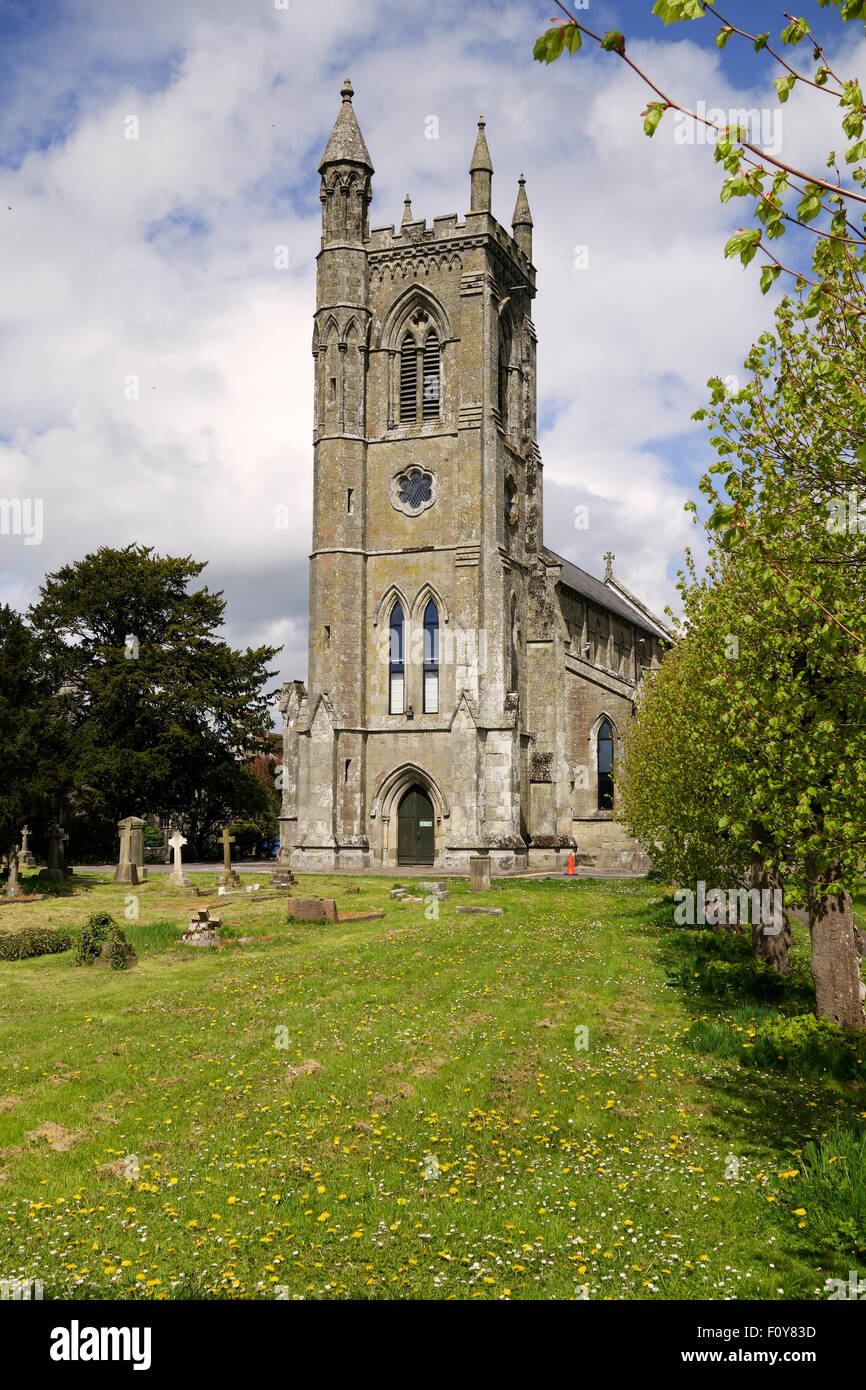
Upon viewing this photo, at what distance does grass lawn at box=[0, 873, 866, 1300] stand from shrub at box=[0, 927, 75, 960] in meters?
1.97

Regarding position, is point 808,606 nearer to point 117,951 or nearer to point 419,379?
point 117,951

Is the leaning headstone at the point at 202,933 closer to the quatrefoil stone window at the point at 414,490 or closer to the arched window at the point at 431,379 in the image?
the quatrefoil stone window at the point at 414,490

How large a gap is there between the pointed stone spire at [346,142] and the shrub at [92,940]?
3312 cm

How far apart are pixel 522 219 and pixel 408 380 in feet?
38.2

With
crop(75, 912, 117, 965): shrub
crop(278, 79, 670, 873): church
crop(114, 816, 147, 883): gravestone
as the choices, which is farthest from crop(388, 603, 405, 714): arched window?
crop(75, 912, 117, 965): shrub

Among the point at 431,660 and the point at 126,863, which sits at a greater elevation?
the point at 431,660

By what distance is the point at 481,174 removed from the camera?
38531 mm

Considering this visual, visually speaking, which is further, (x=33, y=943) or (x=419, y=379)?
(x=419, y=379)

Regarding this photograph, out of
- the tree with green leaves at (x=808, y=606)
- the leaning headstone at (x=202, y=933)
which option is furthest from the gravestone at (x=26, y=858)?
the tree with green leaves at (x=808, y=606)

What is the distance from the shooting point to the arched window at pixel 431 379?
38531 millimetres

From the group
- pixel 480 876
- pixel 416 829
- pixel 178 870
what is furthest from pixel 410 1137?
pixel 416 829

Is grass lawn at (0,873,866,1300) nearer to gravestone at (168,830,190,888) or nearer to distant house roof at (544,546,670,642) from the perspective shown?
gravestone at (168,830,190,888)
